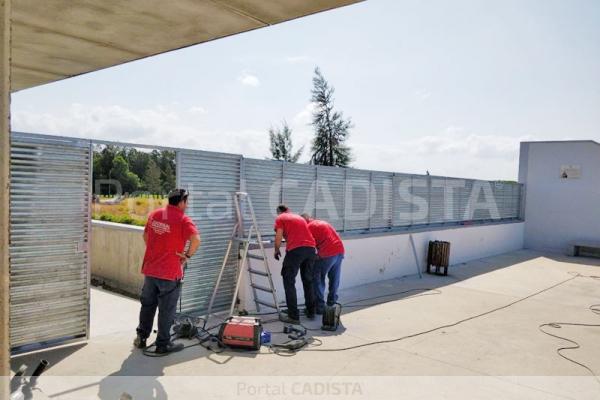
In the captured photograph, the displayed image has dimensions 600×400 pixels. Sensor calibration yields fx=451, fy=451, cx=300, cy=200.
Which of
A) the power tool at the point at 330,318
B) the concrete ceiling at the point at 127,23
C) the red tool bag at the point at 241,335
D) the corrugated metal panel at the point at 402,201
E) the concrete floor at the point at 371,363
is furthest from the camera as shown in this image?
the corrugated metal panel at the point at 402,201

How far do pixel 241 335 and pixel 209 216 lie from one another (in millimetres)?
2173

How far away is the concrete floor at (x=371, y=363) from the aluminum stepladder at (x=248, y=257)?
759 millimetres

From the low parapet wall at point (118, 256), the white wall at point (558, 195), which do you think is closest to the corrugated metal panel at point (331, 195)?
the low parapet wall at point (118, 256)

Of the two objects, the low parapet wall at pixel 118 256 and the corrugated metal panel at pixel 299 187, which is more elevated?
the corrugated metal panel at pixel 299 187

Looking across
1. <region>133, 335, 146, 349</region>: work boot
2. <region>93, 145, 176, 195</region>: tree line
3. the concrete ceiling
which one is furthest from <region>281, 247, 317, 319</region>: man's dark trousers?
Answer: <region>93, 145, 176, 195</region>: tree line

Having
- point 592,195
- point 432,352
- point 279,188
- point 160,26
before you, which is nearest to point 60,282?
point 160,26

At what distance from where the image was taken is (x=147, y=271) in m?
5.25

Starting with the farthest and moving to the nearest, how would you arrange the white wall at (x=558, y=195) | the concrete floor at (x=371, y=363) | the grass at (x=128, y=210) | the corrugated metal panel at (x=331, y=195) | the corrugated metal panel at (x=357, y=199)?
the white wall at (x=558, y=195)
the grass at (x=128, y=210)
the corrugated metal panel at (x=357, y=199)
the corrugated metal panel at (x=331, y=195)
the concrete floor at (x=371, y=363)

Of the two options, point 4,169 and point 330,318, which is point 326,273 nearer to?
point 330,318

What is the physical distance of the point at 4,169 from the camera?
236 cm

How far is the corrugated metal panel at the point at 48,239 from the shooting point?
16.3 ft

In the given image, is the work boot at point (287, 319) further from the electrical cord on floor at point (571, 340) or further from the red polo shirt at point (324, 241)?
the electrical cord on floor at point (571, 340)

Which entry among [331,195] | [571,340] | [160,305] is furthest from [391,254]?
[160,305]

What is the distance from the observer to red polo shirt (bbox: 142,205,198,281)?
521 centimetres
